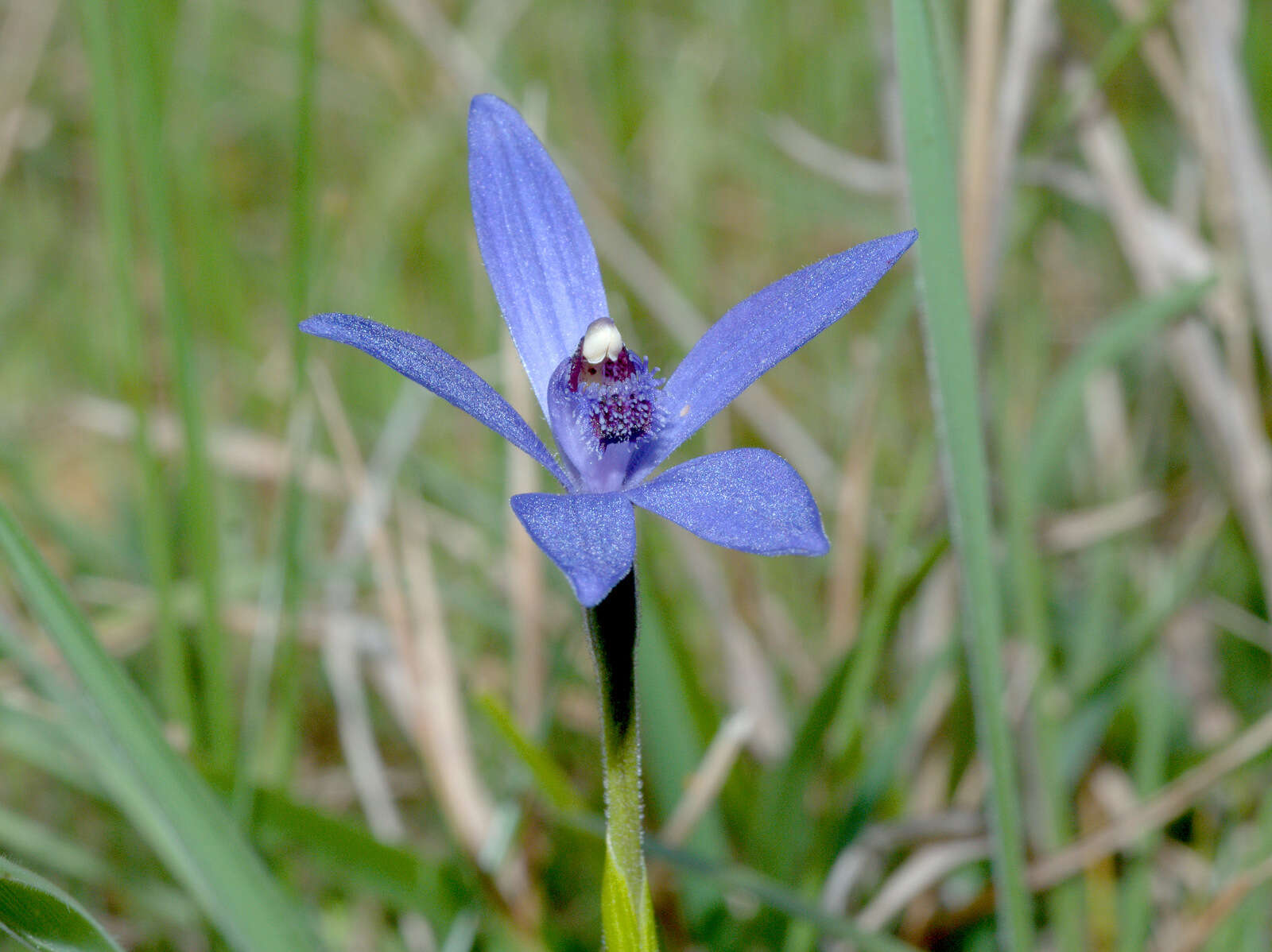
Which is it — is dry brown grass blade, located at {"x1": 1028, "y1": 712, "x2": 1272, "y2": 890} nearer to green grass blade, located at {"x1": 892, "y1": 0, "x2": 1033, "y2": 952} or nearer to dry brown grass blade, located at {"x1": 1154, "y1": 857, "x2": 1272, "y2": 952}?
dry brown grass blade, located at {"x1": 1154, "y1": 857, "x2": 1272, "y2": 952}

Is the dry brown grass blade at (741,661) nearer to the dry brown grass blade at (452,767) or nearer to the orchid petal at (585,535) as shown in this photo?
the dry brown grass blade at (452,767)

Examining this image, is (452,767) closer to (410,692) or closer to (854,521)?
(410,692)

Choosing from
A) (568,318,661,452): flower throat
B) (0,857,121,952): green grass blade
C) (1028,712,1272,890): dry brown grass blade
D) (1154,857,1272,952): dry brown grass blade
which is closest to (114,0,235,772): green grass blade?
(0,857,121,952): green grass blade

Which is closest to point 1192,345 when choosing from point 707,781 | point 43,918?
point 707,781

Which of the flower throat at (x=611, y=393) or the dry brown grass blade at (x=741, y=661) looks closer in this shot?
the flower throat at (x=611, y=393)

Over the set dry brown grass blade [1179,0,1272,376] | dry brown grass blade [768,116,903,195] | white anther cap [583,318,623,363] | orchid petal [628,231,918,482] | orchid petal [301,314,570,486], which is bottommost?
orchid petal [301,314,570,486]

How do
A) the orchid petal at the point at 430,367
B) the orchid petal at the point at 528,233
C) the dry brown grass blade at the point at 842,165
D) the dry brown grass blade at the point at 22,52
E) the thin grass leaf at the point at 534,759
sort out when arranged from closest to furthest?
the orchid petal at the point at 430,367
the orchid petal at the point at 528,233
the thin grass leaf at the point at 534,759
the dry brown grass blade at the point at 842,165
the dry brown grass blade at the point at 22,52

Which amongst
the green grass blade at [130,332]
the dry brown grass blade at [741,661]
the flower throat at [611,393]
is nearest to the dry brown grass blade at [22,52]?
the green grass blade at [130,332]
